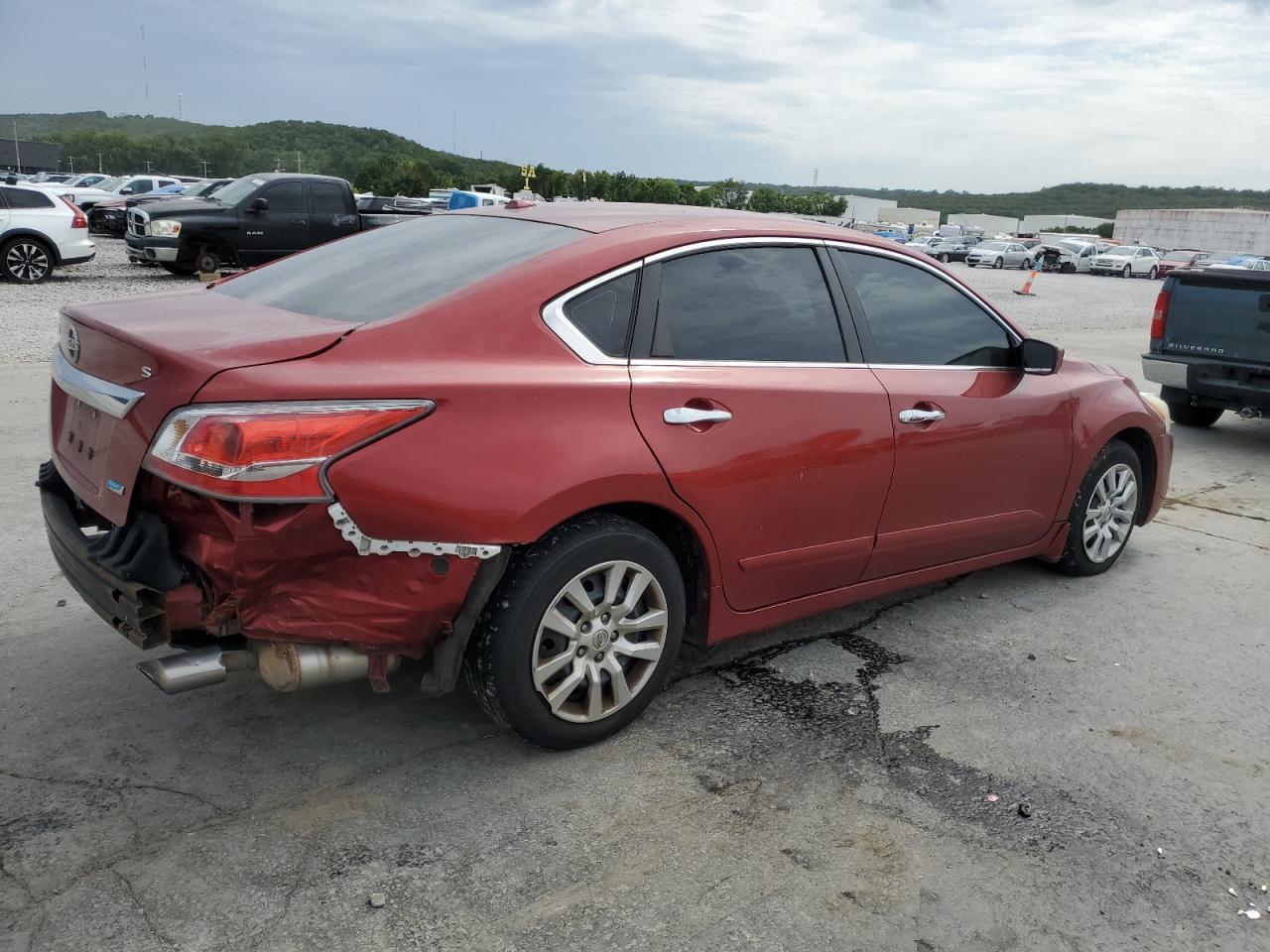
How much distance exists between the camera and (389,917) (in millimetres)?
2570

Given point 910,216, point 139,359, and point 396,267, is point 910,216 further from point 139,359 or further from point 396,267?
point 139,359

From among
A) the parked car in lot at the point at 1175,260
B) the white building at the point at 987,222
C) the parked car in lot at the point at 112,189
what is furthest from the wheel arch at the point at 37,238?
the white building at the point at 987,222

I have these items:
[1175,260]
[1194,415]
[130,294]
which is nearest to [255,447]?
[1194,415]

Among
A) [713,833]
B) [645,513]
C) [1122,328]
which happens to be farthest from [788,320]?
[1122,328]

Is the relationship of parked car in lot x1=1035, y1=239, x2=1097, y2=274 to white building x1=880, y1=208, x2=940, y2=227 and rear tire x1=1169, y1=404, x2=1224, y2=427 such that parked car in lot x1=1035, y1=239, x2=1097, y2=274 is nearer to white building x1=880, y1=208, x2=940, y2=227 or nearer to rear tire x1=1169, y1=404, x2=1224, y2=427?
rear tire x1=1169, y1=404, x2=1224, y2=427

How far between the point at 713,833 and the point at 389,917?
2.99 ft

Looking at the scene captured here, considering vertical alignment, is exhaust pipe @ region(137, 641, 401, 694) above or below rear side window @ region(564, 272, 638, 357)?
below

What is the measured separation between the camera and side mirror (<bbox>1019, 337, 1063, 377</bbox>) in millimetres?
4535

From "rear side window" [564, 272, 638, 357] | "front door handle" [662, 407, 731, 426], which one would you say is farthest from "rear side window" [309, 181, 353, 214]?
"front door handle" [662, 407, 731, 426]

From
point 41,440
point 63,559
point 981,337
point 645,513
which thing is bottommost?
point 41,440

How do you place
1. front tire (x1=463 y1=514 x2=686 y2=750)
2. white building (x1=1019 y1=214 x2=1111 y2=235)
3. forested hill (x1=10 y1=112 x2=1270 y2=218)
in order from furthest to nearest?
white building (x1=1019 y1=214 x2=1111 y2=235) → forested hill (x1=10 y1=112 x2=1270 y2=218) → front tire (x1=463 y1=514 x2=686 y2=750)

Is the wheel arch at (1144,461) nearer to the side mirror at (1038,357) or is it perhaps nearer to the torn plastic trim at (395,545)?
the side mirror at (1038,357)

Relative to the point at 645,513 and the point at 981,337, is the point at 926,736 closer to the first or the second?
the point at 645,513

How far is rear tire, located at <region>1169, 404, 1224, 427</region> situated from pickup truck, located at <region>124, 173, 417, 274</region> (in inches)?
459
